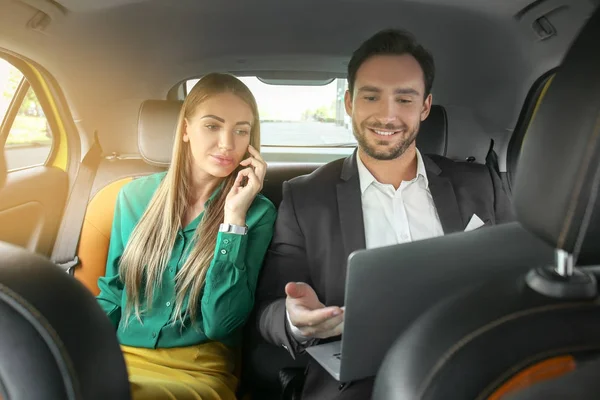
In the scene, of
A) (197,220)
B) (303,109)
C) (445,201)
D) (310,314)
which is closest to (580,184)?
(310,314)

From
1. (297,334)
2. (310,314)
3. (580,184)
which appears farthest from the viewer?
(297,334)

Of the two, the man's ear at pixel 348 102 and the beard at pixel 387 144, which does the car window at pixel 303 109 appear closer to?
the man's ear at pixel 348 102

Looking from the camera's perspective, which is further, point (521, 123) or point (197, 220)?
point (521, 123)

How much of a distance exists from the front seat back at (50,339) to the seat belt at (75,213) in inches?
46.4

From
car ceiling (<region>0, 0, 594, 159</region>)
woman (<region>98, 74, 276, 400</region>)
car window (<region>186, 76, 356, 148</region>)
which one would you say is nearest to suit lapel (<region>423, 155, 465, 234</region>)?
woman (<region>98, 74, 276, 400</region>)

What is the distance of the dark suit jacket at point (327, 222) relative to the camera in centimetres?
127

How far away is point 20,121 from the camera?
6.39 ft

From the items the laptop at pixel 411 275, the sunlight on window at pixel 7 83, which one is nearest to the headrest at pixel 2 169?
the sunlight on window at pixel 7 83

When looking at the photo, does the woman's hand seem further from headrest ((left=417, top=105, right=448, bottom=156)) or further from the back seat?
headrest ((left=417, top=105, right=448, bottom=156))

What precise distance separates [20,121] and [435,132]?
1608 millimetres

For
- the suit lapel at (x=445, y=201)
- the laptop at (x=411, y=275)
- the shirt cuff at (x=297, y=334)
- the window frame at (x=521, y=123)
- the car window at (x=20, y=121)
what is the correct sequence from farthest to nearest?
the window frame at (x=521, y=123)
the car window at (x=20, y=121)
the suit lapel at (x=445, y=201)
the shirt cuff at (x=297, y=334)
the laptop at (x=411, y=275)

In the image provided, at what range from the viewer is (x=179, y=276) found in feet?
4.50

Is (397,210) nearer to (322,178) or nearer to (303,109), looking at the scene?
(322,178)

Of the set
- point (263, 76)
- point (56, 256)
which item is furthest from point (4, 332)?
point (263, 76)
